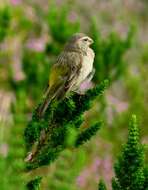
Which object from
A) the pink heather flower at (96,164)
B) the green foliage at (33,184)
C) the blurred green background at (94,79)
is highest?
the blurred green background at (94,79)

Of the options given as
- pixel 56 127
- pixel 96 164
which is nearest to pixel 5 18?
pixel 96 164

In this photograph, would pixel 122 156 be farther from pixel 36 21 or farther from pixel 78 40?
pixel 36 21

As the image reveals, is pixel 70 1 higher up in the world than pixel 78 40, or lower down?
higher up

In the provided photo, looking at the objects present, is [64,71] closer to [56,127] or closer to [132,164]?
[56,127]

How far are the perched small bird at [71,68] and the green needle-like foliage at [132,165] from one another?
166 centimetres

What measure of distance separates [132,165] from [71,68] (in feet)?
7.22

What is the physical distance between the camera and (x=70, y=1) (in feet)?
70.1

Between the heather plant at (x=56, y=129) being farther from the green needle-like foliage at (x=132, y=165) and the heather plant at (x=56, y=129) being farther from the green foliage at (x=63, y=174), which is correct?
the green foliage at (x=63, y=174)

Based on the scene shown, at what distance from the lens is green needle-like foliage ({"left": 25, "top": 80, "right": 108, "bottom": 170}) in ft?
10.7

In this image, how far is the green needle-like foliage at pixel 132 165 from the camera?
312 centimetres

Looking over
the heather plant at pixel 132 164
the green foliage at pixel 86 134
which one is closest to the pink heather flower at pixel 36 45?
the green foliage at pixel 86 134

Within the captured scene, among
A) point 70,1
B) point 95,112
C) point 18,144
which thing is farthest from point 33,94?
point 18,144

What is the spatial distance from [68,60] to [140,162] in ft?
7.21

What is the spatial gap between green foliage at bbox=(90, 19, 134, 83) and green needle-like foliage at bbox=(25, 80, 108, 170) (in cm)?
909
